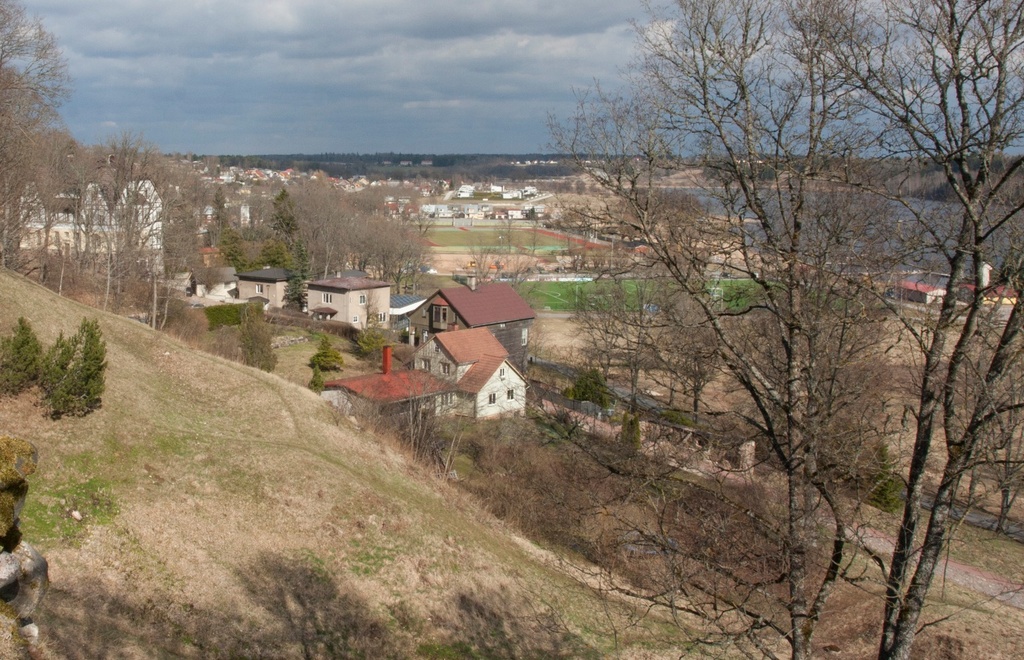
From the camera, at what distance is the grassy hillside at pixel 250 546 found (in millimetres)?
Result: 11031

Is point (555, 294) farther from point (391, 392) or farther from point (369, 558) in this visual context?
point (369, 558)

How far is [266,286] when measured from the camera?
54.1m

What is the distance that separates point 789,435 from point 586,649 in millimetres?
8652

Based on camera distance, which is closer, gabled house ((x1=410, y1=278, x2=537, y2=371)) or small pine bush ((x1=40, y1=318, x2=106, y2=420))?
small pine bush ((x1=40, y1=318, x2=106, y2=420))

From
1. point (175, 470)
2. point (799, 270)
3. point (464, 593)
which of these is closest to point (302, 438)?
point (175, 470)

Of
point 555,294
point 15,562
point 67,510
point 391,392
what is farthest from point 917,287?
point 555,294

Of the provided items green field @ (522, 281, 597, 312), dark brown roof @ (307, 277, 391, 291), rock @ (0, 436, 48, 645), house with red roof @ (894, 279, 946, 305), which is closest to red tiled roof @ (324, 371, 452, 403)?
house with red roof @ (894, 279, 946, 305)

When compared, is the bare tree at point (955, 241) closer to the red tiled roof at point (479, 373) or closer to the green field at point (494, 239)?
the red tiled roof at point (479, 373)

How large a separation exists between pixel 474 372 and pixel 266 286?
26.8 m

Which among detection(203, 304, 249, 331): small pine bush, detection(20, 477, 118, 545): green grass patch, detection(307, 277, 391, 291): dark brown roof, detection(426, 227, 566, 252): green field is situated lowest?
detection(203, 304, 249, 331): small pine bush

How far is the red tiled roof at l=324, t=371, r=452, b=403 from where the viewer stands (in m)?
26.8

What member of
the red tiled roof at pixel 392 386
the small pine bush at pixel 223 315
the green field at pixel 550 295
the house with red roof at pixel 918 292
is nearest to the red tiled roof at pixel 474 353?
the red tiled roof at pixel 392 386

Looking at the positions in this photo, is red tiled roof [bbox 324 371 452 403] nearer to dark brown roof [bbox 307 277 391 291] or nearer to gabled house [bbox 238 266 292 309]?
dark brown roof [bbox 307 277 391 291]

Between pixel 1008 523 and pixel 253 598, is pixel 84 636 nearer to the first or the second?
pixel 253 598
